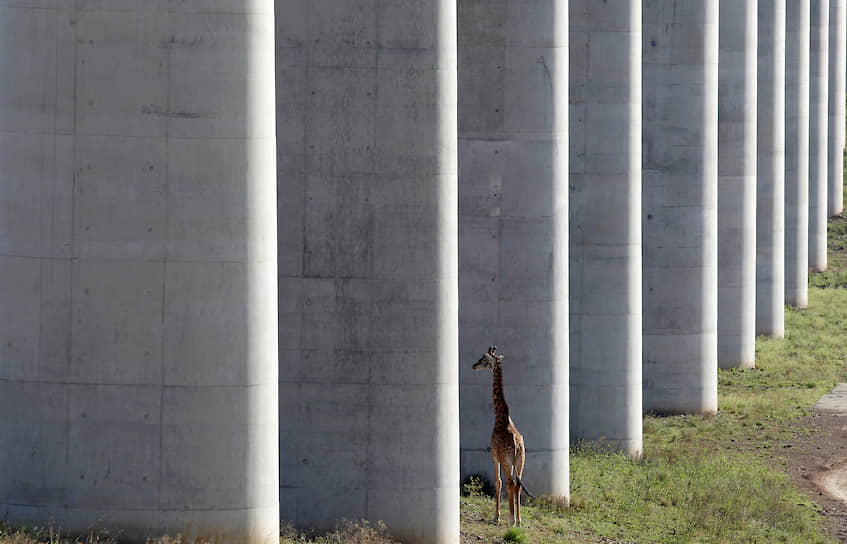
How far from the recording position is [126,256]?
1484 centimetres

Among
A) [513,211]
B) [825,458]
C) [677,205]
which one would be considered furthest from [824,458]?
[513,211]

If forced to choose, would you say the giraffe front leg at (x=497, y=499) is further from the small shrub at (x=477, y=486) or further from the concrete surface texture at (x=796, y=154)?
the concrete surface texture at (x=796, y=154)

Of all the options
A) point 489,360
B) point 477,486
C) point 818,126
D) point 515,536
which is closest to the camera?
point 515,536

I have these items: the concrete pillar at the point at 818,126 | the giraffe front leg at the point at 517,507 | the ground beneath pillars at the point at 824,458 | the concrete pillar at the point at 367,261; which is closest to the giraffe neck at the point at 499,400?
the giraffe front leg at the point at 517,507

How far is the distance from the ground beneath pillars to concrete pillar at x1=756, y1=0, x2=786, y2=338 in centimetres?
1025

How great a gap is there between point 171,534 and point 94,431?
123 centimetres

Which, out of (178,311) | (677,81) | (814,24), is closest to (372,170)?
(178,311)

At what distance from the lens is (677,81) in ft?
114

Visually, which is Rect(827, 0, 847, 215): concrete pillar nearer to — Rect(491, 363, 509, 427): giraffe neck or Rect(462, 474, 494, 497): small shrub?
Rect(462, 474, 494, 497): small shrub

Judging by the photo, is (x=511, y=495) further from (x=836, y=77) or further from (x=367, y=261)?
(x=836, y=77)

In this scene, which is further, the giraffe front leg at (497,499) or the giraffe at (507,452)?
the giraffe front leg at (497,499)

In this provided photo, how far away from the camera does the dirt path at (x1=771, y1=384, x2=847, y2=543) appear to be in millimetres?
26188

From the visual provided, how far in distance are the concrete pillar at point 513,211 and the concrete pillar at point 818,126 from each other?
133 feet

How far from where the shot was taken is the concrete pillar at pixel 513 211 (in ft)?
77.8
